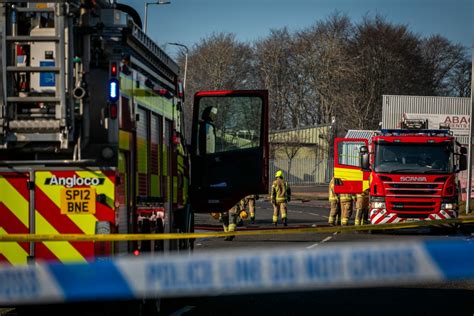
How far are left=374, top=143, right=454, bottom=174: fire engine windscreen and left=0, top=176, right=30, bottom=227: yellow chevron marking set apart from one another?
16.8 metres

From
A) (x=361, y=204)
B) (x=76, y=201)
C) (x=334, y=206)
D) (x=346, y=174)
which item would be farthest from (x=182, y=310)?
(x=334, y=206)

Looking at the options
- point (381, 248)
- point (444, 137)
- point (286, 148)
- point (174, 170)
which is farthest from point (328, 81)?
point (381, 248)

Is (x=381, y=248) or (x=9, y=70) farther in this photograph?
(x=9, y=70)

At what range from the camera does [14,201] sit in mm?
7648

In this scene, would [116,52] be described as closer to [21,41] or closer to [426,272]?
[21,41]

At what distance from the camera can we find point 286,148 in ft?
240

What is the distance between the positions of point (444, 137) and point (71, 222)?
17.3m

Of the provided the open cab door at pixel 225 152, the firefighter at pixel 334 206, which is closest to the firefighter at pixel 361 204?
the firefighter at pixel 334 206

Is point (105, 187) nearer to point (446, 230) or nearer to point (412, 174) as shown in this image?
point (412, 174)

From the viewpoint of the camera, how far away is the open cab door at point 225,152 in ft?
39.2

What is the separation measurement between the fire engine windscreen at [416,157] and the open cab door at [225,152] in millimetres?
11936

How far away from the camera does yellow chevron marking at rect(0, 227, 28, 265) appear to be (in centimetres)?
Answer: 759

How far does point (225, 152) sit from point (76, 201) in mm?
4645

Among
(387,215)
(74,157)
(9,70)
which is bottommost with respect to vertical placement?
(387,215)
